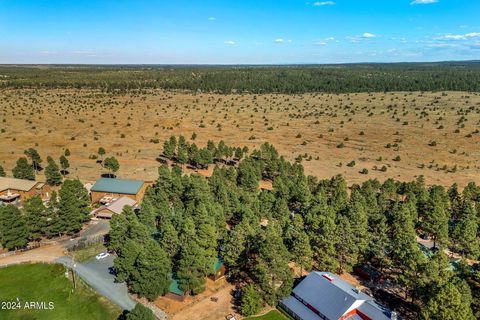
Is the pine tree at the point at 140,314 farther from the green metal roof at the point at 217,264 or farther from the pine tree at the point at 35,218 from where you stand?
the pine tree at the point at 35,218

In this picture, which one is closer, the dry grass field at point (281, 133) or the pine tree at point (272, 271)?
the pine tree at point (272, 271)

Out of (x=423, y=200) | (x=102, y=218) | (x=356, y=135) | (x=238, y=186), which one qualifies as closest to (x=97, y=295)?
(x=102, y=218)

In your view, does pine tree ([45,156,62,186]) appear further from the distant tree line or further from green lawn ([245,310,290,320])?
green lawn ([245,310,290,320])

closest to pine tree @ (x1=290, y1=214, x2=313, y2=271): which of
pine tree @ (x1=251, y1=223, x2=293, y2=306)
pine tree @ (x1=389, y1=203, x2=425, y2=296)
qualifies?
pine tree @ (x1=251, y1=223, x2=293, y2=306)

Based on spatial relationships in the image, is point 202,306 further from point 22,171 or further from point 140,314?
point 22,171

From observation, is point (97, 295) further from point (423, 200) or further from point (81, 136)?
point (81, 136)

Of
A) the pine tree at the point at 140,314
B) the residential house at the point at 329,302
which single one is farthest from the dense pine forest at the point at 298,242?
the pine tree at the point at 140,314
